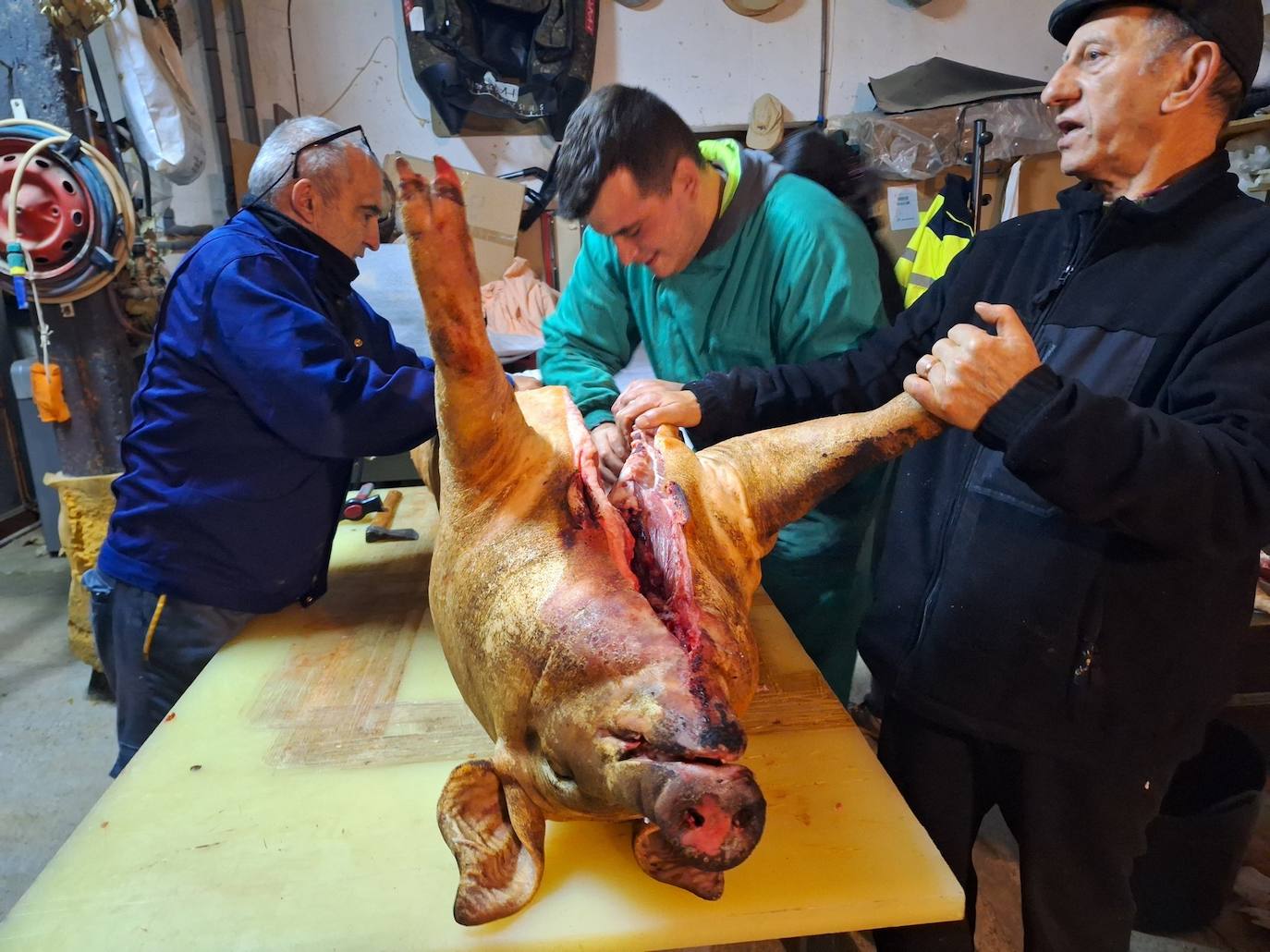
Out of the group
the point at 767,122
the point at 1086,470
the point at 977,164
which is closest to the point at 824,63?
the point at 767,122

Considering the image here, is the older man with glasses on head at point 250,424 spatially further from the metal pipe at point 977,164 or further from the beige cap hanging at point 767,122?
the beige cap hanging at point 767,122

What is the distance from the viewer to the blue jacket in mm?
1602

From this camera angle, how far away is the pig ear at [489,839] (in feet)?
3.40

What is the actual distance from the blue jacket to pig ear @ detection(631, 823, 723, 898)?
3.28ft

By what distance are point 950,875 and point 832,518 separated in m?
0.99

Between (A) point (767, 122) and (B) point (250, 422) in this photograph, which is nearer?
(B) point (250, 422)

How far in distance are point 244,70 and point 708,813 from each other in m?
5.39

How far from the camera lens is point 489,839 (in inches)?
42.2

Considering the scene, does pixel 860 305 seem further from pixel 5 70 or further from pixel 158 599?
pixel 5 70

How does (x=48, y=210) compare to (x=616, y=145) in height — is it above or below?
below

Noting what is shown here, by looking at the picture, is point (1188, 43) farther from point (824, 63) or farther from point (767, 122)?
point (824, 63)

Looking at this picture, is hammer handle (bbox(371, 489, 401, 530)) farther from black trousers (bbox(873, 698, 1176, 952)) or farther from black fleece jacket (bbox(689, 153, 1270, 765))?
black trousers (bbox(873, 698, 1176, 952))

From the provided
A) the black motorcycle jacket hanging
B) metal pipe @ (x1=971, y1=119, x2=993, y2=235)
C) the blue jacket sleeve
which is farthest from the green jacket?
the black motorcycle jacket hanging

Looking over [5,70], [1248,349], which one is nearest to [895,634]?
[1248,349]
